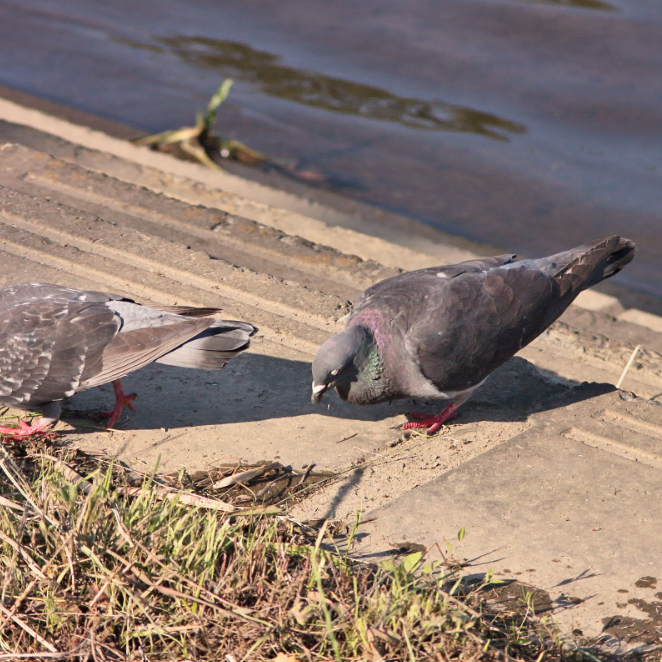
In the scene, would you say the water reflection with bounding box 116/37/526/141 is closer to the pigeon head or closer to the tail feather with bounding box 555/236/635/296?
the tail feather with bounding box 555/236/635/296

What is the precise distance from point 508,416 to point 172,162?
5248mm

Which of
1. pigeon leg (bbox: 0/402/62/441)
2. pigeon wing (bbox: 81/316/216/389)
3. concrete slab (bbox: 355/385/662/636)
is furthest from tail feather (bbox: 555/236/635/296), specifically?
pigeon leg (bbox: 0/402/62/441)

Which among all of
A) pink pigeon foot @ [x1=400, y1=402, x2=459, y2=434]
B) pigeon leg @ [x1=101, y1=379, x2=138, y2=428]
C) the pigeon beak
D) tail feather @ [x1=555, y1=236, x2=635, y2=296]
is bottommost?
pigeon leg @ [x1=101, y1=379, x2=138, y2=428]

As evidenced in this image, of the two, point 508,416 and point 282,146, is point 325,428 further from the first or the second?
point 282,146

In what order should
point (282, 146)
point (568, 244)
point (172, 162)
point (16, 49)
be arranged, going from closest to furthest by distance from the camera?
point (568, 244), point (172, 162), point (282, 146), point (16, 49)

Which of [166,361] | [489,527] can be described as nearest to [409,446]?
[489,527]

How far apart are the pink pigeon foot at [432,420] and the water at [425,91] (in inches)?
154

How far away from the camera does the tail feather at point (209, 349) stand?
3.30m

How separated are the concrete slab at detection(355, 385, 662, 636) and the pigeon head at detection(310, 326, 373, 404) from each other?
0.56m

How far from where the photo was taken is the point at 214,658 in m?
2.27

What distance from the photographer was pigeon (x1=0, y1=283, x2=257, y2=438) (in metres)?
3.21

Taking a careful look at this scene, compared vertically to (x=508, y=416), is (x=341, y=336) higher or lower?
higher

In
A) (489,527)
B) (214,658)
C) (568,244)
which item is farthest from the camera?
(568,244)

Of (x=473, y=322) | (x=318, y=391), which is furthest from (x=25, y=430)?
(x=473, y=322)
